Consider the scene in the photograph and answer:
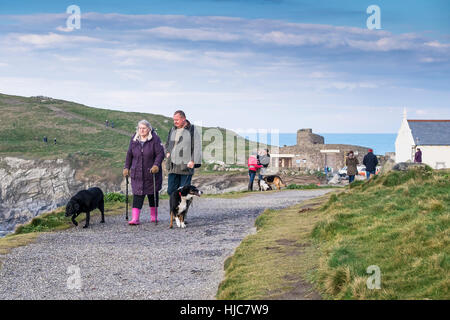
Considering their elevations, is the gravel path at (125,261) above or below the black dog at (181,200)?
below

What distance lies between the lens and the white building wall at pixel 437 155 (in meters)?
50.9

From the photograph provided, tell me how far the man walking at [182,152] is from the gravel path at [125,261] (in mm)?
1326

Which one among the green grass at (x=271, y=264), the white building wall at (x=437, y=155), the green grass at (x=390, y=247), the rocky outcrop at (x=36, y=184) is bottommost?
the rocky outcrop at (x=36, y=184)

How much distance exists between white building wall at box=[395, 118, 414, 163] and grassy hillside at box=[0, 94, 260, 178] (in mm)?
40723

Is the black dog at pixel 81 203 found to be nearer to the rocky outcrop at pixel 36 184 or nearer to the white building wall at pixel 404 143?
the white building wall at pixel 404 143

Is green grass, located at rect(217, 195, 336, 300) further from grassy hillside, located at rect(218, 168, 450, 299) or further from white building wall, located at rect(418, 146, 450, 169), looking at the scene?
white building wall, located at rect(418, 146, 450, 169)

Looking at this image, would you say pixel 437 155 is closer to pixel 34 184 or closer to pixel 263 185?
pixel 263 185

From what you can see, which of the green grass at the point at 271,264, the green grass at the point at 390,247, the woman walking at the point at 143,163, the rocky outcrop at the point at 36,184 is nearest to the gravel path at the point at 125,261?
the green grass at the point at 271,264

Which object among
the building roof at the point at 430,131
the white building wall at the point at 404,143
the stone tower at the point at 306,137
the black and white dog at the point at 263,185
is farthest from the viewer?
the stone tower at the point at 306,137

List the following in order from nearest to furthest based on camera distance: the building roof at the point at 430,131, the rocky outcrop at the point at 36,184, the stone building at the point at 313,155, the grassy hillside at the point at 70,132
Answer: the building roof at the point at 430,131, the stone building at the point at 313,155, the rocky outcrop at the point at 36,184, the grassy hillside at the point at 70,132

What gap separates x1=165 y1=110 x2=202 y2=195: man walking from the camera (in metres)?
14.8

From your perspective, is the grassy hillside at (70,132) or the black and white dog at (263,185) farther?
the grassy hillside at (70,132)

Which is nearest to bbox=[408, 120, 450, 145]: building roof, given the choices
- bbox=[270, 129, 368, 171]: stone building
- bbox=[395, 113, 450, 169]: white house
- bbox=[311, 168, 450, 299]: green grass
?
bbox=[395, 113, 450, 169]: white house
